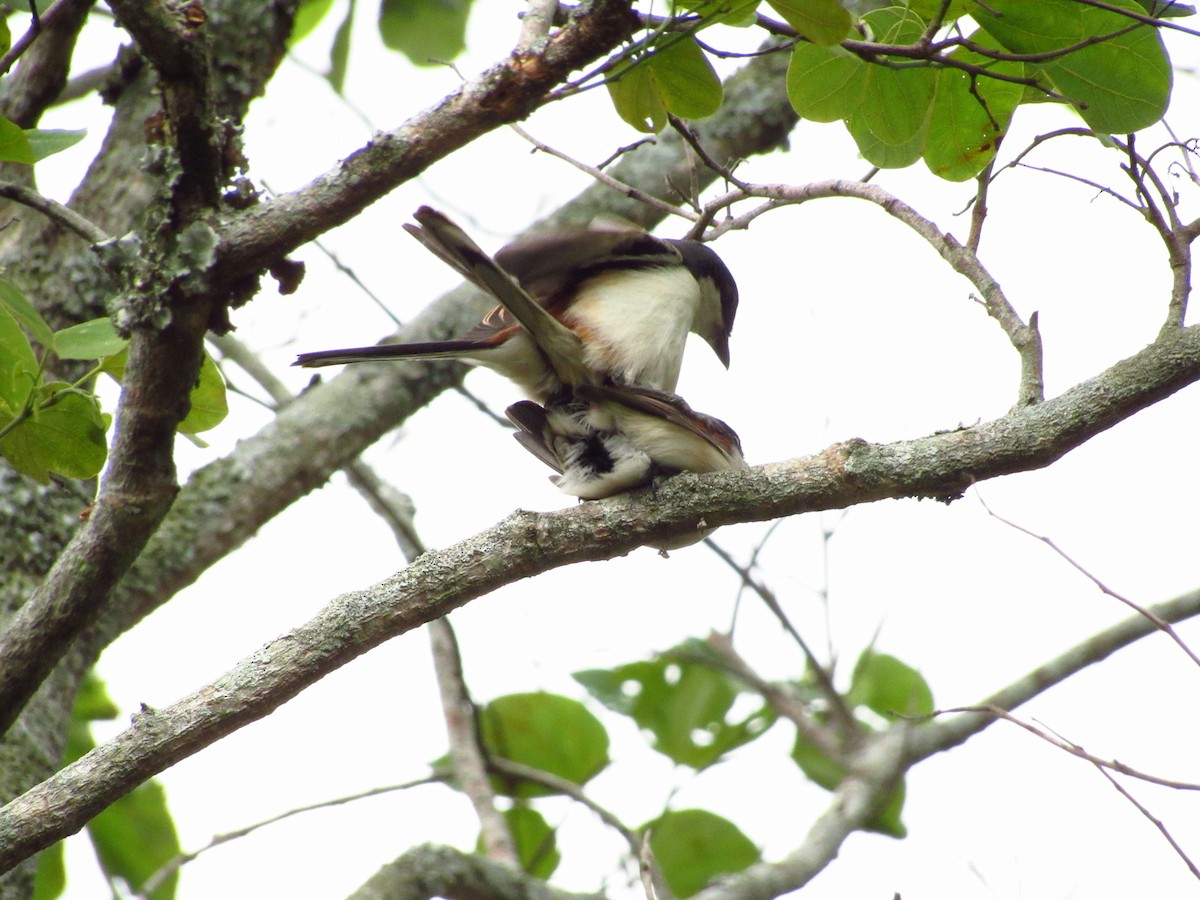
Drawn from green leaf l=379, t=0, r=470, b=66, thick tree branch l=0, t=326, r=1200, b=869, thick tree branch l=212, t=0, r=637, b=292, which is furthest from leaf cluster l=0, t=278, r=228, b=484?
green leaf l=379, t=0, r=470, b=66

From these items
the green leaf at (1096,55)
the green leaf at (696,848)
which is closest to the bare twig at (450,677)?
the green leaf at (696,848)

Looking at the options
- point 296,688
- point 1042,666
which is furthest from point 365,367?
point 1042,666

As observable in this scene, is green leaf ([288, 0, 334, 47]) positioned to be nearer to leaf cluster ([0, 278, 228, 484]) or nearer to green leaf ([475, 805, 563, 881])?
leaf cluster ([0, 278, 228, 484])

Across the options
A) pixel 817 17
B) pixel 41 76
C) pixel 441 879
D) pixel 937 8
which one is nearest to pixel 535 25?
pixel 817 17

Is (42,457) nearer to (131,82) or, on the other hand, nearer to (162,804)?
(131,82)

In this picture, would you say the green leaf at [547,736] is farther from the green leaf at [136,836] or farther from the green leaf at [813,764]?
the green leaf at [136,836]

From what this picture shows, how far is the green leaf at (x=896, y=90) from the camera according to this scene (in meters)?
2.17

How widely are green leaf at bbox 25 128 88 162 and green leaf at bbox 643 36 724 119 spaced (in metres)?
1.02

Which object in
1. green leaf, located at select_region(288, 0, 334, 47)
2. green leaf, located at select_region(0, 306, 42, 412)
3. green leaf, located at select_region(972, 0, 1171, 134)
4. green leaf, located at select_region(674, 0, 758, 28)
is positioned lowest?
green leaf, located at select_region(0, 306, 42, 412)

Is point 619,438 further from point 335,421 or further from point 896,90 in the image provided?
point 335,421

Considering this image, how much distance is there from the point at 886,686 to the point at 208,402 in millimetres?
2838

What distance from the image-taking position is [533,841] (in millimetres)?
3982

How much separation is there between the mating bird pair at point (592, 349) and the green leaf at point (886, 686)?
5.80ft

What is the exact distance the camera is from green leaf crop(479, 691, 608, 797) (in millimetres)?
4090
